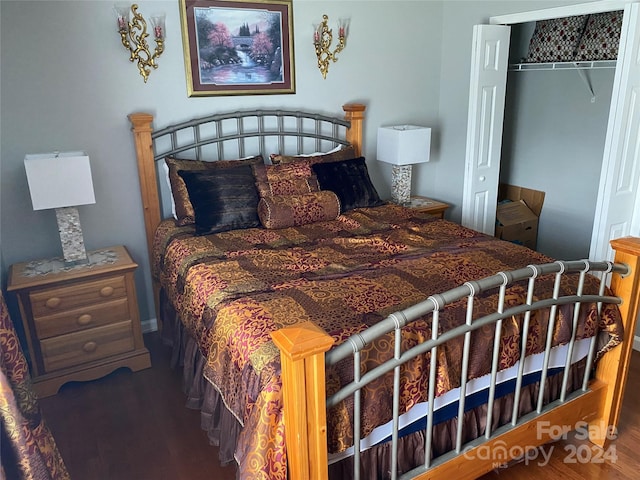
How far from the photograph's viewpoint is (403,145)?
138 inches

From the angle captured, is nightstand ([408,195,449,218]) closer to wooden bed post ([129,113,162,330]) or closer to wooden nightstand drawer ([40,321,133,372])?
wooden bed post ([129,113,162,330])

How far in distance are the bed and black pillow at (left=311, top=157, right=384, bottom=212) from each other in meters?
0.14

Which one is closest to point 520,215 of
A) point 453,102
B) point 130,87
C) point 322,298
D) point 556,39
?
point 453,102

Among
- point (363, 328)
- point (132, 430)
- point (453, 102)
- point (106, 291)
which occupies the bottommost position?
point (132, 430)

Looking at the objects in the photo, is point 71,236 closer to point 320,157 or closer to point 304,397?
point 320,157

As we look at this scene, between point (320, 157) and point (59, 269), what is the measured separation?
1.66 m

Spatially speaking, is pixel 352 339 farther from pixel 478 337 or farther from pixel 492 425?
pixel 492 425

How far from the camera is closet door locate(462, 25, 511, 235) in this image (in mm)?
3438

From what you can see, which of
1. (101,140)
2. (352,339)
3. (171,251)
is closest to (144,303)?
(171,251)

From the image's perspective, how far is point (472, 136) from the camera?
3.61 metres

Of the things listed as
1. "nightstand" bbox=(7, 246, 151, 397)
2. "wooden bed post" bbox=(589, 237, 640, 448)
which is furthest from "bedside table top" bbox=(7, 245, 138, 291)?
"wooden bed post" bbox=(589, 237, 640, 448)

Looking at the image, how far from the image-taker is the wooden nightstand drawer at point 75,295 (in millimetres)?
2496

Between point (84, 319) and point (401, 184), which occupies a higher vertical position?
point (401, 184)

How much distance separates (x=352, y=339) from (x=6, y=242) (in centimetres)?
231
